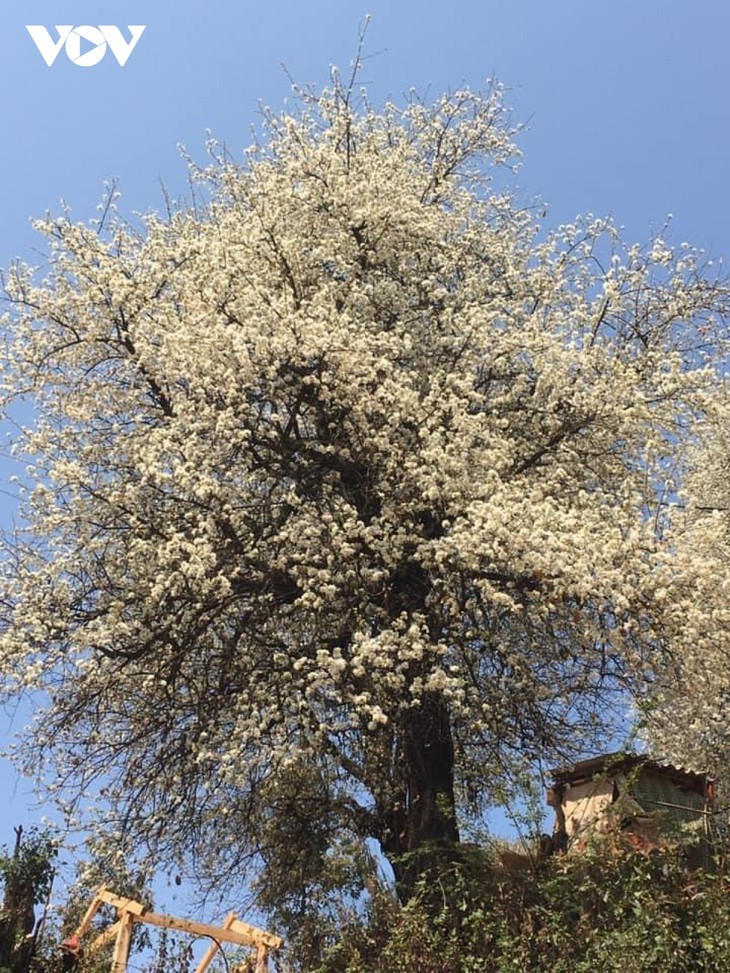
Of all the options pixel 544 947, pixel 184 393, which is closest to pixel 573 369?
pixel 184 393

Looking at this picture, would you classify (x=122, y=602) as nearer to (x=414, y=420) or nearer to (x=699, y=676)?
(x=414, y=420)

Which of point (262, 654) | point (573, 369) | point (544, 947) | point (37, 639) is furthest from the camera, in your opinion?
point (573, 369)

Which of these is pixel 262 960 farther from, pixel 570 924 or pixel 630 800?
pixel 630 800

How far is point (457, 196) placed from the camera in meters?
16.5

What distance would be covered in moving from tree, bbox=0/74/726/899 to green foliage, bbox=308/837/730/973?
1281 mm

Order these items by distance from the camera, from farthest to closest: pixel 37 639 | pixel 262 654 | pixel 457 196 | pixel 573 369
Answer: pixel 457 196 < pixel 573 369 < pixel 262 654 < pixel 37 639

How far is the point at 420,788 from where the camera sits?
38.8 feet

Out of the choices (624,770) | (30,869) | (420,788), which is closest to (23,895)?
(30,869)

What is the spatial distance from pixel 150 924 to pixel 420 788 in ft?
10.9

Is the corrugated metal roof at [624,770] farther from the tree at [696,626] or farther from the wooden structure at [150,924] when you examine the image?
the wooden structure at [150,924]

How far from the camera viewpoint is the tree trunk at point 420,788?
11.5m

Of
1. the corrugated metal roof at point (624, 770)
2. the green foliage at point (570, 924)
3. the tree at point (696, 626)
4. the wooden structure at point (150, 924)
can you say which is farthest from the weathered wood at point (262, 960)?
the tree at point (696, 626)

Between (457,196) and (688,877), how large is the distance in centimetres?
1139

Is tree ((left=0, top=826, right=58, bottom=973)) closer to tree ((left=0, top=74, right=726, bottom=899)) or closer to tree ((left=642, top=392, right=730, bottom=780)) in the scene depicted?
tree ((left=0, top=74, right=726, bottom=899))
